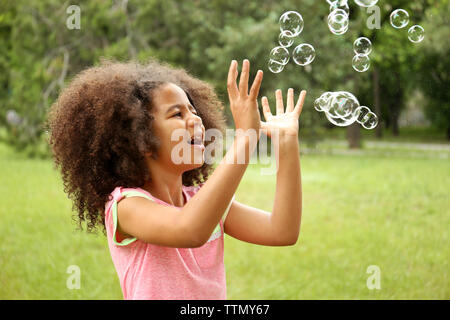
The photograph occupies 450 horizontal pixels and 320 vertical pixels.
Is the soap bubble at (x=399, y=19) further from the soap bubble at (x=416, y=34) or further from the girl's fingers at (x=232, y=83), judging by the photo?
the girl's fingers at (x=232, y=83)

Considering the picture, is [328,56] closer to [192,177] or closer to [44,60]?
[44,60]

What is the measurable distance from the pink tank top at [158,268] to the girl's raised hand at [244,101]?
31 centimetres

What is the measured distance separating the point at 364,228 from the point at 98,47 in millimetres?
7378

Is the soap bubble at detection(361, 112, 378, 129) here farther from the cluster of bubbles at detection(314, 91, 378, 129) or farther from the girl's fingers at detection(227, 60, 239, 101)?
the girl's fingers at detection(227, 60, 239, 101)

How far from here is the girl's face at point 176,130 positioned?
1342 mm

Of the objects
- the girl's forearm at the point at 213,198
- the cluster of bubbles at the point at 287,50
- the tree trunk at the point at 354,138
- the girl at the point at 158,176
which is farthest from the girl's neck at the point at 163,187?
the tree trunk at the point at 354,138

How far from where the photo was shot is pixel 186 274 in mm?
1334

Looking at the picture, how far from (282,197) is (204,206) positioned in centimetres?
29

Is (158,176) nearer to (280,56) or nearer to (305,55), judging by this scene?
(280,56)

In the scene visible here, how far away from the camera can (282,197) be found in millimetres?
1388

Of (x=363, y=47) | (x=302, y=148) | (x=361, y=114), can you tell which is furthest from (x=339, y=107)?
(x=302, y=148)

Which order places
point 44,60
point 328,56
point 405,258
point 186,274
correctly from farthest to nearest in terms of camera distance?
point 328,56
point 44,60
point 405,258
point 186,274

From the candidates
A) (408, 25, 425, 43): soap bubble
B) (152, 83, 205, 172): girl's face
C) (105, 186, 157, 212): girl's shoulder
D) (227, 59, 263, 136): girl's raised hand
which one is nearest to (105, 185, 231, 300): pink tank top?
(105, 186, 157, 212): girl's shoulder
